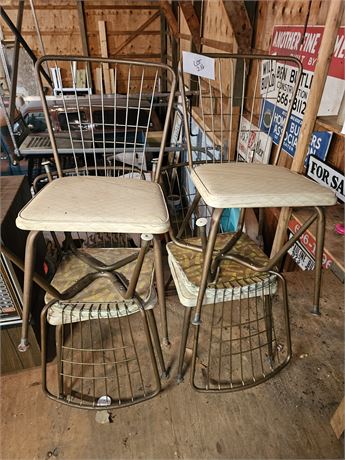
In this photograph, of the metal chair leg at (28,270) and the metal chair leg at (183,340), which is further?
the metal chair leg at (183,340)

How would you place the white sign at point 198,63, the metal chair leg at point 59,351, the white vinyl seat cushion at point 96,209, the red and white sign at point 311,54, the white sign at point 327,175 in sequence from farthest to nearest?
1. the white sign at point 327,175
2. the red and white sign at point 311,54
3. the white sign at point 198,63
4. the metal chair leg at point 59,351
5. the white vinyl seat cushion at point 96,209

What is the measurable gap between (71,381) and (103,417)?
208 millimetres

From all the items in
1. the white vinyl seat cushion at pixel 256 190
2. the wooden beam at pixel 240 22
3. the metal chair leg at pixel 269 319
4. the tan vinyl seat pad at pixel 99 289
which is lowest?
the metal chair leg at pixel 269 319

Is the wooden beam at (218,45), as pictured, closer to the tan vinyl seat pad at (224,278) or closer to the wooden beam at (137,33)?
the tan vinyl seat pad at (224,278)

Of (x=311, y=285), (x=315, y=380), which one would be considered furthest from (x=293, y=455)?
(x=311, y=285)

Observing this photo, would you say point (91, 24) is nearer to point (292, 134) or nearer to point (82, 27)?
point (82, 27)

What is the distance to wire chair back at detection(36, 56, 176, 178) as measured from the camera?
3.60 ft

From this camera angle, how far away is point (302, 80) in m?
1.61

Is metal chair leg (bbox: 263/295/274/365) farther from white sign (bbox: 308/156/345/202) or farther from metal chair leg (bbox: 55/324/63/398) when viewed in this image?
metal chair leg (bbox: 55/324/63/398)

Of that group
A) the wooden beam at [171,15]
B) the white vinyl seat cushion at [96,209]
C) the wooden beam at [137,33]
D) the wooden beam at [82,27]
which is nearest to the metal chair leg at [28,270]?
the white vinyl seat cushion at [96,209]

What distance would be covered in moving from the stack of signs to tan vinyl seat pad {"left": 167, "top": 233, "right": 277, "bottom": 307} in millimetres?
587

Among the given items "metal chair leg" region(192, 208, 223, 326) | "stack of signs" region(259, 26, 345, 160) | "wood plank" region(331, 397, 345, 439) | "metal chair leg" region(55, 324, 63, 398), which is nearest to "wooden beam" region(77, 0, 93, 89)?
"stack of signs" region(259, 26, 345, 160)

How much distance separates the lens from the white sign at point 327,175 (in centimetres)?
140

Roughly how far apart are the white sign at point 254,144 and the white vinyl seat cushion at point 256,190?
91 centimetres
